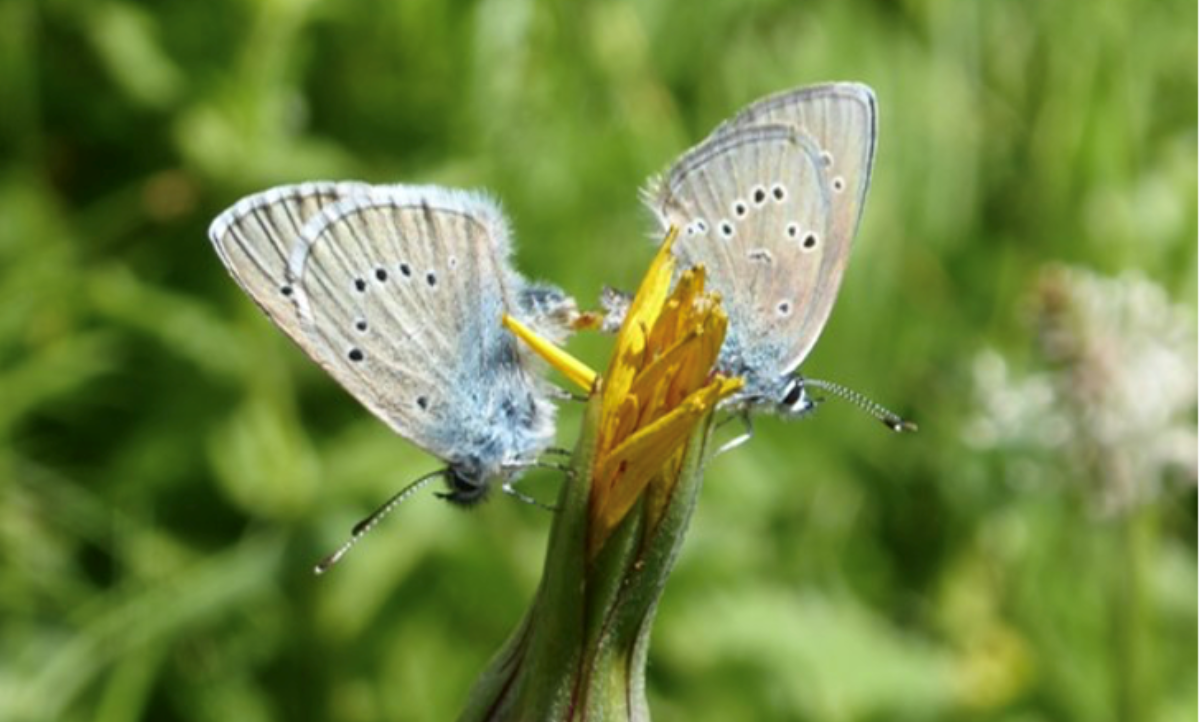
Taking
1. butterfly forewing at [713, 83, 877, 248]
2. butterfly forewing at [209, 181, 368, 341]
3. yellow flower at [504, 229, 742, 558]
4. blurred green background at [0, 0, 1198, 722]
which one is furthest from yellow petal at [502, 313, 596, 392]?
blurred green background at [0, 0, 1198, 722]

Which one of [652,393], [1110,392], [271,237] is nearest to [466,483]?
[271,237]

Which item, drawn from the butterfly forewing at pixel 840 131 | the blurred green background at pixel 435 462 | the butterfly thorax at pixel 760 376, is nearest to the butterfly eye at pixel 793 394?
the butterfly thorax at pixel 760 376

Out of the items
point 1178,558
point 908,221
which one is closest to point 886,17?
point 908,221

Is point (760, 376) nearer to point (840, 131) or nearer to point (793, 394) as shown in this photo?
point (793, 394)

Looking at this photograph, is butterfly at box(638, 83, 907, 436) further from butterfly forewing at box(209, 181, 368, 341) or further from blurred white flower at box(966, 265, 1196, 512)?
blurred white flower at box(966, 265, 1196, 512)

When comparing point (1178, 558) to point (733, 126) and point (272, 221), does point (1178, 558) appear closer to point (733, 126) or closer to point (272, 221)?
point (733, 126)
